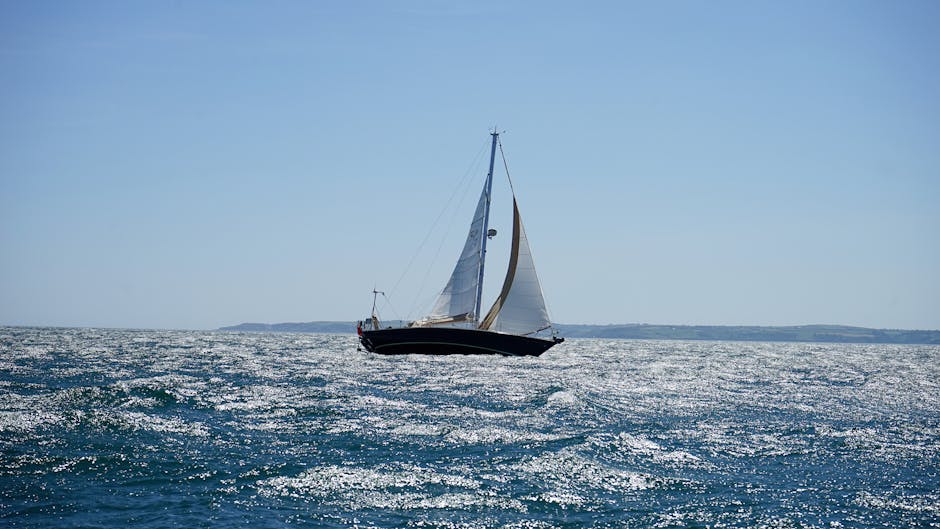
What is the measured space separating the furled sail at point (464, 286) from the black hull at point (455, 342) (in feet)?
8.01

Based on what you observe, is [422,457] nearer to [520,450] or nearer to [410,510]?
[520,450]

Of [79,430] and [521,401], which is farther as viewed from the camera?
[521,401]

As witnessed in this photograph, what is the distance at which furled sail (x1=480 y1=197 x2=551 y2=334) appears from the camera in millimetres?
57750

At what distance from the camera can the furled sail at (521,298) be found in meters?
57.8

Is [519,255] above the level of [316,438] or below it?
above

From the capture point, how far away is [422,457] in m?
18.3

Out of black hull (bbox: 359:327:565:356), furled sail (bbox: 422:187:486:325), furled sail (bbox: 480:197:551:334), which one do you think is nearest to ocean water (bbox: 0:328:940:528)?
black hull (bbox: 359:327:565:356)

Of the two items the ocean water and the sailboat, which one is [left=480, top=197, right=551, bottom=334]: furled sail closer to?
the sailboat

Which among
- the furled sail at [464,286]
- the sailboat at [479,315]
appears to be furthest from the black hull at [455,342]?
the furled sail at [464,286]

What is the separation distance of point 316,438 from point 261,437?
1.45 m

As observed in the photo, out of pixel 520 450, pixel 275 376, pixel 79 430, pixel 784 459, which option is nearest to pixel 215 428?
pixel 79 430

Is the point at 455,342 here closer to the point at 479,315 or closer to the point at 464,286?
the point at 479,315

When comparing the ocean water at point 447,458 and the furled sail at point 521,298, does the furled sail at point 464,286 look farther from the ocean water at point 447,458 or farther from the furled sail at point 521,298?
the ocean water at point 447,458

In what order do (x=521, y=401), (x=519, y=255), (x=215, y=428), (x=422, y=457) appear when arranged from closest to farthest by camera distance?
(x=422, y=457)
(x=215, y=428)
(x=521, y=401)
(x=519, y=255)
